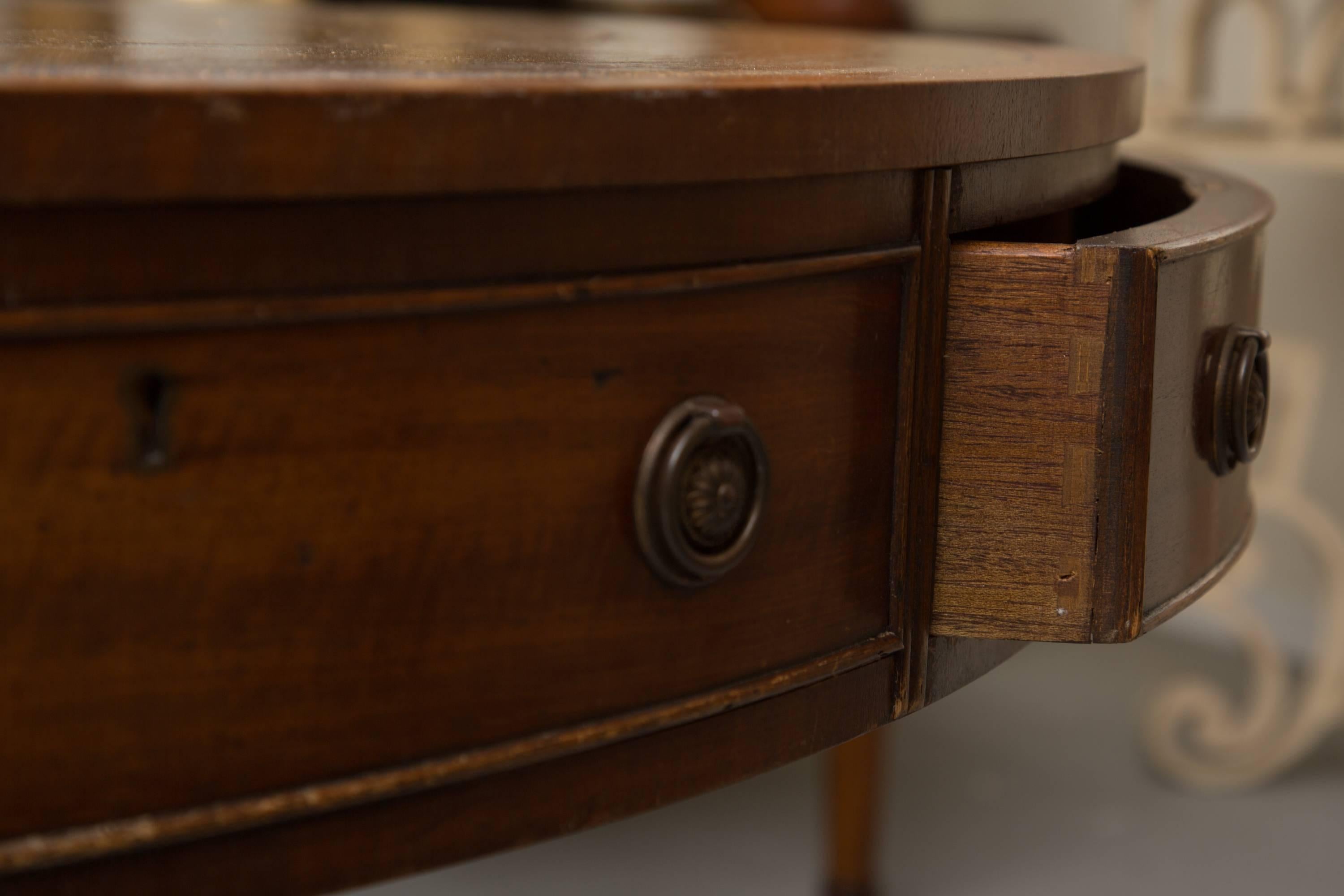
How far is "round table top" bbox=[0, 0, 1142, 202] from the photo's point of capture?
292 mm

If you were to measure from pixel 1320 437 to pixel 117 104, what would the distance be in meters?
1.57

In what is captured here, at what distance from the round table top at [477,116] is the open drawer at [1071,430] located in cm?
4

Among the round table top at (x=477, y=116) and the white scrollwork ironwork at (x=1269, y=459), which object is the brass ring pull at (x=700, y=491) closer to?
the round table top at (x=477, y=116)

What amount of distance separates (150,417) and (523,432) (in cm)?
8

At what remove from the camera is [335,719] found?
1.12 ft

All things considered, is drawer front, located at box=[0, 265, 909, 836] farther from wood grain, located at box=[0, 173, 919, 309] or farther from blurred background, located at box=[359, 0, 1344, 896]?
blurred background, located at box=[359, 0, 1344, 896]

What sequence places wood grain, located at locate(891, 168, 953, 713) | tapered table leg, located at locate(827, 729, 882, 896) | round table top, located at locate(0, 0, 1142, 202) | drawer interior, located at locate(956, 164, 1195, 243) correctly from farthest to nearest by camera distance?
tapered table leg, located at locate(827, 729, 882, 896) → drawer interior, located at locate(956, 164, 1195, 243) → wood grain, located at locate(891, 168, 953, 713) → round table top, located at locate(0, 0, 1142, 202)

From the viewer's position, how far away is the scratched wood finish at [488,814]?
33 cm

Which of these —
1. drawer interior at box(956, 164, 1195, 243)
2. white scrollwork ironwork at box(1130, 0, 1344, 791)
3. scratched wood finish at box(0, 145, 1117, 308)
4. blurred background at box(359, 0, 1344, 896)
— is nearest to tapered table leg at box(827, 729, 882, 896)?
blurred background at box(359, 0, 1344, 896)

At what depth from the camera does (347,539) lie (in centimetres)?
33

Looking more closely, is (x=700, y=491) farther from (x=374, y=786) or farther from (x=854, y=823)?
(x=854, y=823)

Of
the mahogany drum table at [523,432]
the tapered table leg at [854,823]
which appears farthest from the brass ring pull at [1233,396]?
the tapered table leg at [854,823]

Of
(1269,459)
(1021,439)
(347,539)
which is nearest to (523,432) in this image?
(347,539)

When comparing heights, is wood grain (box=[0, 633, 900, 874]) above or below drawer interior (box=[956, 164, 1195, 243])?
below
